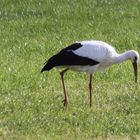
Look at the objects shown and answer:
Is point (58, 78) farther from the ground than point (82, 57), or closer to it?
closer to it

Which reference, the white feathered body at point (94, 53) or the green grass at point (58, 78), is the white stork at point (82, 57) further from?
the green grass at point (58, 78)

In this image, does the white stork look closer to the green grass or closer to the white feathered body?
the white feathered body

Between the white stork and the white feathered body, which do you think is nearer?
the white stork

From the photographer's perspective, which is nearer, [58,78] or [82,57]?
[82,57]

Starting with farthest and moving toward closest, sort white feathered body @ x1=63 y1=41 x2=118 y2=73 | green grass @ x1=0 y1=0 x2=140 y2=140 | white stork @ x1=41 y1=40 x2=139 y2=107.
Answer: white feathered body @ x1=63 y1=41 x2=118 y2=73 → white stork @ x1=41 y1=40 x2=139 y2=107 → green grass @ x1=0 y1=0 x2=140 y2=140

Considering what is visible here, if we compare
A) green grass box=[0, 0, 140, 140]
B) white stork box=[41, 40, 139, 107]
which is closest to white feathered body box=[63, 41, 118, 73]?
white stork box=[41, 40, 139, 107]

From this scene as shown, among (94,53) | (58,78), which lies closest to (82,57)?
(94,53)

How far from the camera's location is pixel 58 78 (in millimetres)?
12188

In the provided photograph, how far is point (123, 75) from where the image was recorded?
40.6 feet

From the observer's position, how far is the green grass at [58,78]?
9250 millimetres

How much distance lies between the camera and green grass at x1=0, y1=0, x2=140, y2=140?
9250 millimetres

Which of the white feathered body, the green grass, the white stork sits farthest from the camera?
the white feathered body

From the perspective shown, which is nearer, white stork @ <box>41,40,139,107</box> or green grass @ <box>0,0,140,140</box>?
green grass @ <box>0,0,140,140</box>

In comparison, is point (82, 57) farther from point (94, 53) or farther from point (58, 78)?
point (58, 78)
